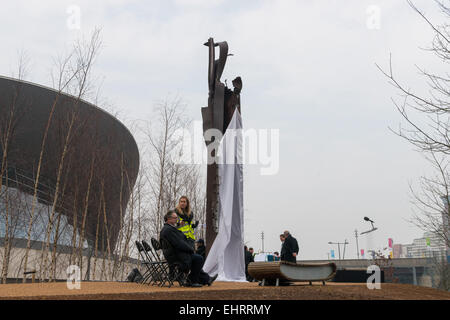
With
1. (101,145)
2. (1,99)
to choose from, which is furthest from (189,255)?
(1,99)

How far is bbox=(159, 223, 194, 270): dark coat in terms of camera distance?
6626 mm

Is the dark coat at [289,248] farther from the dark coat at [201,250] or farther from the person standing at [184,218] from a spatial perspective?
the person standing at [184,218]

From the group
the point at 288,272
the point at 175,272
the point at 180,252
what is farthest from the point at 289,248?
the point at 180,252

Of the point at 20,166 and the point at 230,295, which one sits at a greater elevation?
the point at 20,166

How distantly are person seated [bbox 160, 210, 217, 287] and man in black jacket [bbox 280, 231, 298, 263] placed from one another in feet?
14.7

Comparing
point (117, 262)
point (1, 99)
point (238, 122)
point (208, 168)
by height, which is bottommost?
point (117, 262)

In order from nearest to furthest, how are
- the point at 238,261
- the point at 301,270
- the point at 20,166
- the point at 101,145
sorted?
the point at 301,270, the point at 238,261, the point at 101,145, the point at 20,166

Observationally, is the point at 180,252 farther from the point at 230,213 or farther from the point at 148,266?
the point at 230,213

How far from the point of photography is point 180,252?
672 centimetres

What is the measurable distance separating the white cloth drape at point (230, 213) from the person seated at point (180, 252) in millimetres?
2156

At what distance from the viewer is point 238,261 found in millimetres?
9391

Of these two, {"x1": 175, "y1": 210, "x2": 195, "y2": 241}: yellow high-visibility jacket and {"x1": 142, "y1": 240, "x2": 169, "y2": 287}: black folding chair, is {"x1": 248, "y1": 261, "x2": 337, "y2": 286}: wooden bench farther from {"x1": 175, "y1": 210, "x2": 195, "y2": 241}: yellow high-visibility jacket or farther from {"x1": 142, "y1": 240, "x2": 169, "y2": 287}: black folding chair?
{"x1": 142, "y1": 240, "x2": 169, "y2": 287}: black folding chair

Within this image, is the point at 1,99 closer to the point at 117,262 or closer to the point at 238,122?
the point at 117,262
